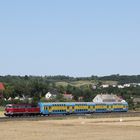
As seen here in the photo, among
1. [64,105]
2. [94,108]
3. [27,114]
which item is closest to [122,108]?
[94,108]

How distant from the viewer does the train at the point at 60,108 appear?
83.6 m

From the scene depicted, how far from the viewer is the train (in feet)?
274

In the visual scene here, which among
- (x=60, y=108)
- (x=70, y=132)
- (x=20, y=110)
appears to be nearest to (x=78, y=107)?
(x=60, y=108)

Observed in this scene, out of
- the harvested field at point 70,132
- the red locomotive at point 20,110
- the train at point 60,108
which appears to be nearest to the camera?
the harvested field at point 70,132

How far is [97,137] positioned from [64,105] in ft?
165

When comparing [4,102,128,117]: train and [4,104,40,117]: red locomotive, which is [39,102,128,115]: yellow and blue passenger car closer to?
[4,102,128,117]: train

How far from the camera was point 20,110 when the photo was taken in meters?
83.6

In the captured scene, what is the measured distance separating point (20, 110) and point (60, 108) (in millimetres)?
9416

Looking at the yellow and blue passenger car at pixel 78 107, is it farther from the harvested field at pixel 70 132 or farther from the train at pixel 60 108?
the harvested field at pixel 70 132

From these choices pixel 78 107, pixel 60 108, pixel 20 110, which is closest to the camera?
pixel 20 110

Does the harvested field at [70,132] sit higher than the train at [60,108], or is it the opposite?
the train at [60,108]

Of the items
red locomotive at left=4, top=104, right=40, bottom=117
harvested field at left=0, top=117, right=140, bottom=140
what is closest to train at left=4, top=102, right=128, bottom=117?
red locomotive at left=4, top=104, right=40, bottom=117

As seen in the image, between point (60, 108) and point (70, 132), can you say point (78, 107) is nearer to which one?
point (60, 108)

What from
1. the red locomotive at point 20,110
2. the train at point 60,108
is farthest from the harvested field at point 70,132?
the train at point 60,108
